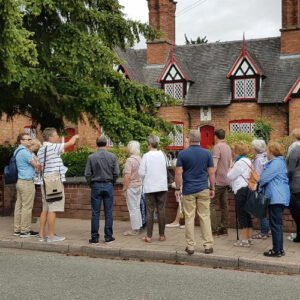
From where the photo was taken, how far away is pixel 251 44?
1336 inches

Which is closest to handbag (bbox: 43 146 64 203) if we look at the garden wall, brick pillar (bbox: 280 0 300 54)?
the garden wall

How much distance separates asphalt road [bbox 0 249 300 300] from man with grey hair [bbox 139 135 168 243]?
1.15 meters

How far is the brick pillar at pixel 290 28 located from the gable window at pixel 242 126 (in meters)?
5.18

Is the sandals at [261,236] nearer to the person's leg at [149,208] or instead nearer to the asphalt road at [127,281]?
the person's leg at [149,208]

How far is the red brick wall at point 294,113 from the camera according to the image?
2912cm

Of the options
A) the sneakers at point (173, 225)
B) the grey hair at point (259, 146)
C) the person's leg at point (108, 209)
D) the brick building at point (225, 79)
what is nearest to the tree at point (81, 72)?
the sneakers at point (173, 225)

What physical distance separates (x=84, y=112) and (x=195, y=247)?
24.4 ft

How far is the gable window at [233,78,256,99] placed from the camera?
30938 mm

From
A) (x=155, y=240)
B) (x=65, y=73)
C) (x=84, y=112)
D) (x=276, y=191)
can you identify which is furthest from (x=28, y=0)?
(x=276, y=191)

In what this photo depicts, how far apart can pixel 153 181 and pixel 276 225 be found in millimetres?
2190

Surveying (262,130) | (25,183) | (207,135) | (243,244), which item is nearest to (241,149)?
(243,244)

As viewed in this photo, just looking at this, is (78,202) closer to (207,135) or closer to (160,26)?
(207,135)

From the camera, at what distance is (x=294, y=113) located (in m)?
29.2

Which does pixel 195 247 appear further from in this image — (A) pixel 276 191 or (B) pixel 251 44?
(B) pixel 251 44
